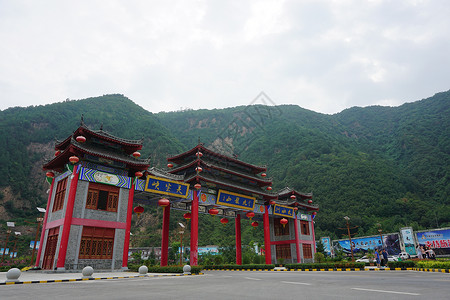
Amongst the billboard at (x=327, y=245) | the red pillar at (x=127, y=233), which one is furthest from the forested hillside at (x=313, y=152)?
the red pillar at (x=127, y=233)

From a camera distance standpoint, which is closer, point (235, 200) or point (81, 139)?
point (81, 139)

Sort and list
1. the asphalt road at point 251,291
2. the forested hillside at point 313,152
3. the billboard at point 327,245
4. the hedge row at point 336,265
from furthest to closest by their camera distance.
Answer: the forested hillside at point 313,152, the billboard at point 327,245, the hedge row at point 336,265, the asphalt road at point 251,291

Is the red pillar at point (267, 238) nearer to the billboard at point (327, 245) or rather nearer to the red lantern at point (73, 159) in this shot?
the red lantern at point (73, 159)

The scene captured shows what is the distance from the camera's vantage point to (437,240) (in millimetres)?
34000

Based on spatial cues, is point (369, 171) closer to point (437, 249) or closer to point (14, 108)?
point (437, 249)

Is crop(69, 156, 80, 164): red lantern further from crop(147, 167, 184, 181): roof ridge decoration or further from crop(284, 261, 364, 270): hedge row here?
crop(284, 261, 364, 270): hedge row

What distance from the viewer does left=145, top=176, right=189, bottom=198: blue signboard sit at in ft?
66.4

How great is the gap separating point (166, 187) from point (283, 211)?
49.4 feet

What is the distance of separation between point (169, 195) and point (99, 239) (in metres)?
6.02

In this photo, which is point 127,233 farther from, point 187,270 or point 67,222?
point 187,270

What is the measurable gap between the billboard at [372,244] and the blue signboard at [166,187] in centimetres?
3008

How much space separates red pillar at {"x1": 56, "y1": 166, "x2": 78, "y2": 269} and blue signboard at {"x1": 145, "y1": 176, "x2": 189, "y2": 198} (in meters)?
4.73

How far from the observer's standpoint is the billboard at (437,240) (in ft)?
109

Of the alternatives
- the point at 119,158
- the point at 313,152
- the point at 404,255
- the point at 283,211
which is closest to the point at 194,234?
the point at 119,158
